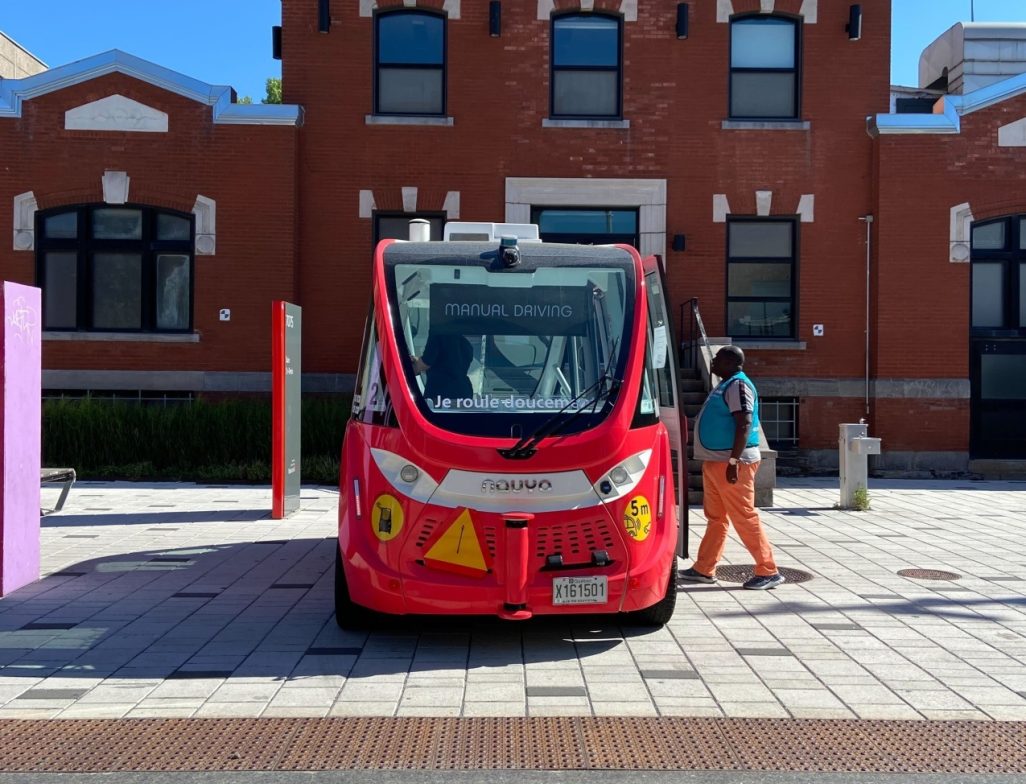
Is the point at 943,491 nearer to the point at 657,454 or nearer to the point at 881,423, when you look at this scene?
the point at 881,423

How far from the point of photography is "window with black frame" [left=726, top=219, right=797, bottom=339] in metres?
18.5

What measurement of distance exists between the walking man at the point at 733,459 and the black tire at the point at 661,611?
1.25m

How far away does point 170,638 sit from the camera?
710 cm

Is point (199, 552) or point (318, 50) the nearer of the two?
point (199, 552)

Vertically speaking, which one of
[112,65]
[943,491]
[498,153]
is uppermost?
[112,65]

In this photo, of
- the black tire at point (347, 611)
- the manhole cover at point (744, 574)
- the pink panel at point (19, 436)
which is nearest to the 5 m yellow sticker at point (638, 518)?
the black tire at point (347, 611)

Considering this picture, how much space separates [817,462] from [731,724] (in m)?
13.3

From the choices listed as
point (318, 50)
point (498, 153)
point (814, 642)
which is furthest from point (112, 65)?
point (814, 642)

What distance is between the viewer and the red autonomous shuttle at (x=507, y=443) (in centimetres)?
662

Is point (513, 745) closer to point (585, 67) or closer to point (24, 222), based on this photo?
point (585, 67)

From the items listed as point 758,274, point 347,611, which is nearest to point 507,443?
point 347,611

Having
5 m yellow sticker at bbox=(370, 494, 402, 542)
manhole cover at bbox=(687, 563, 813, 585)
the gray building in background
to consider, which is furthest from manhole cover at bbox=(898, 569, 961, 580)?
the gray building in background

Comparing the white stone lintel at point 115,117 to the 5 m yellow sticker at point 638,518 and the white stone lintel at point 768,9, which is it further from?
the 5 m yellow sticker at point 638,518

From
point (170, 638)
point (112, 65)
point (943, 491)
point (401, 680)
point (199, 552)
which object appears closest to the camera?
point (401, 680)
